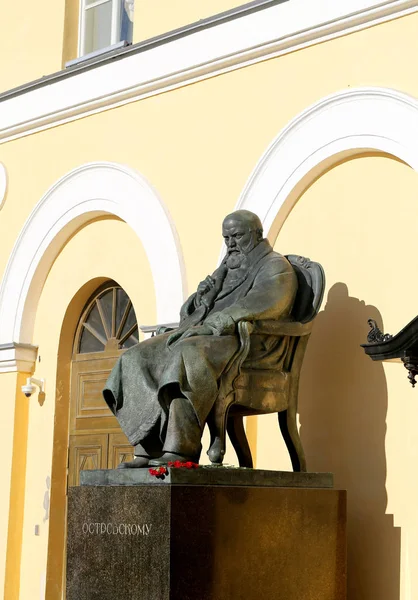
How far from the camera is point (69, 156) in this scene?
36.1 ft

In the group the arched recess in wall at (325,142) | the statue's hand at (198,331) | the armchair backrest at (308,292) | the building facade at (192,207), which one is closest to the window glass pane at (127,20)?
the building facade at (192,207)

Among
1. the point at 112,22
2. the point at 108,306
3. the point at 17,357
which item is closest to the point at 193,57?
the point at 112,22

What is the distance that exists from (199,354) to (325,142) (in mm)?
2479

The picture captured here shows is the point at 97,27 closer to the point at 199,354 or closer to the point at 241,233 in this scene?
the point at 241,233

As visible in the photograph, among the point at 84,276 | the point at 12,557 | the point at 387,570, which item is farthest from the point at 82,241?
the point at 387,570

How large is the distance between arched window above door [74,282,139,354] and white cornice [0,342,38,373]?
1.46 feet

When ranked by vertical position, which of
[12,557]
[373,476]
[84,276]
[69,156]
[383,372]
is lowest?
[12,557]

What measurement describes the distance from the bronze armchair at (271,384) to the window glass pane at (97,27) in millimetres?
4417

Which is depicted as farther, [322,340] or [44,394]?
[44,394]

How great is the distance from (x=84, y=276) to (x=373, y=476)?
3.90 m

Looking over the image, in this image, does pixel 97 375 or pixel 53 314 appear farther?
pixel 53 314

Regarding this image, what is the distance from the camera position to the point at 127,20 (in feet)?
36.8

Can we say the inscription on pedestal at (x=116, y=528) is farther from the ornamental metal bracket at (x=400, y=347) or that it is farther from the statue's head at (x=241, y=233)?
the statue's head at (x=241, y=233)

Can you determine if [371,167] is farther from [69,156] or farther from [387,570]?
[69,156]
